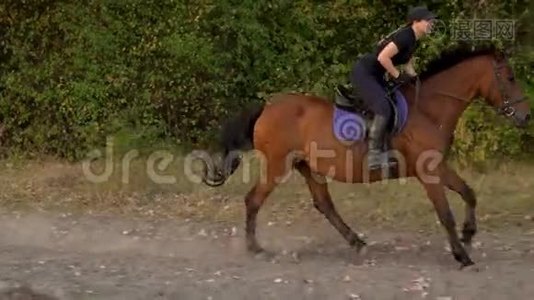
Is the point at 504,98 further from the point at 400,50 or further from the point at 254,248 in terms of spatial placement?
the point at 254,248

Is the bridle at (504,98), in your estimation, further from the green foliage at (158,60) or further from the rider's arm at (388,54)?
the green foliage at (158,60)

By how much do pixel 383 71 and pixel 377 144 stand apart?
0.67 m

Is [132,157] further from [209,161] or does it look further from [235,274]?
[235,274]

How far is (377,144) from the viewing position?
8953 mm

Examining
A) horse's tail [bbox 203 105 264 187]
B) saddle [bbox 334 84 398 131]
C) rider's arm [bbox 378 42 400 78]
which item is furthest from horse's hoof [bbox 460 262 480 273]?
horse's tail [bbox 203 105 264 187]

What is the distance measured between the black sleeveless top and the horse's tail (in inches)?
52.1

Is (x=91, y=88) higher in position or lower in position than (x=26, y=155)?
higher

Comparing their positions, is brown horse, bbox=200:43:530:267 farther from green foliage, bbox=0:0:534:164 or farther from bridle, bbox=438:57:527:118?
green foliage, bbox=0:0:534:164

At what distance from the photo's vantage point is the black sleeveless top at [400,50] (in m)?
8.70

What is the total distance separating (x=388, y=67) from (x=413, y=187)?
14.6ft

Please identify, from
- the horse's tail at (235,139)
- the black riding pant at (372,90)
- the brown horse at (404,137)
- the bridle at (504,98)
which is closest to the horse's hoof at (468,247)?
the brown horse at (404,137)

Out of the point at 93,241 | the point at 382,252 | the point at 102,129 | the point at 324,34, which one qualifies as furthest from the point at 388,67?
the point at 102,129

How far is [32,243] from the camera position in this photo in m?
10.8

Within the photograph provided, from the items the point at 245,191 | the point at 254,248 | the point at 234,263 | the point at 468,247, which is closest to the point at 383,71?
the point at 468,247
